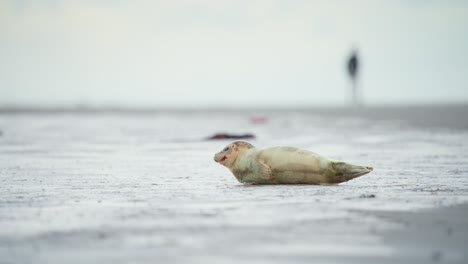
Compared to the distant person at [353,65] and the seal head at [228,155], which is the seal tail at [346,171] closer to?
the seal head at [228,155]

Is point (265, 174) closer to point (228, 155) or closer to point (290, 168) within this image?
point (290, 168)

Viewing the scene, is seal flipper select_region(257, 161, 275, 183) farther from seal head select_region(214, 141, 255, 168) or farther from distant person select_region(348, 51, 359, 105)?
distant person select_region(348, 51, 359, 105)

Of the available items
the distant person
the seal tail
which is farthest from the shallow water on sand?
the distant person

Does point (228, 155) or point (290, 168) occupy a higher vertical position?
point (228, 155)

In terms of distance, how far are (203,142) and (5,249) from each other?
1281cm

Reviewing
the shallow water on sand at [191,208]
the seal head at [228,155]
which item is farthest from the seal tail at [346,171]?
the seal head at [228,155]

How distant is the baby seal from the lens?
8.66 meters

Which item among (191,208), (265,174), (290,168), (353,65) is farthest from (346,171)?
(353,65)

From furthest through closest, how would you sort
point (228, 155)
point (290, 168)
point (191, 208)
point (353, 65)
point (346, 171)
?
1. point (353, 65)
2. point (228, 155)
3. point (290, 168)
4. point (346, 171)
5. point (191, 208)

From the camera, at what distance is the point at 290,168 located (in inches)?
344

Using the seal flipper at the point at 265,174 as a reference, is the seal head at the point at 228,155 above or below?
above

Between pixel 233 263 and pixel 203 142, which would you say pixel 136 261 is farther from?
pixel 203 142

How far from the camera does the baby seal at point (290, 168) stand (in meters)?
8.66

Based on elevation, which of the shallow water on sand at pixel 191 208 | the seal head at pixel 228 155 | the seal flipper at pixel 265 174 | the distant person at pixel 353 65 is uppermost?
the distant person at pixel 353 65
